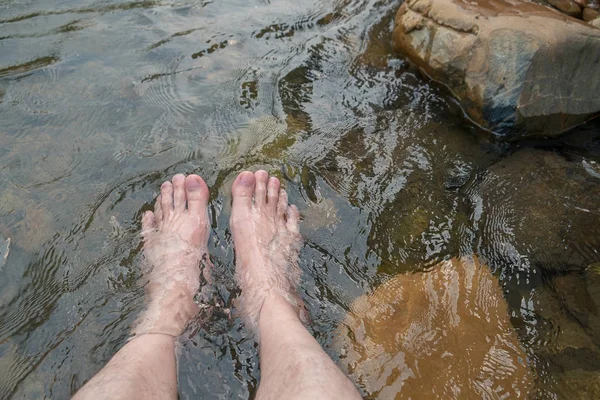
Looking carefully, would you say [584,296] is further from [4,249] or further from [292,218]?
[4,249]

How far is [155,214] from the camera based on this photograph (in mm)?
2752

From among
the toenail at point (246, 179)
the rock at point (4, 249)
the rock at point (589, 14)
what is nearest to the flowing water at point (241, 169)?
the rock at point (4, 249)

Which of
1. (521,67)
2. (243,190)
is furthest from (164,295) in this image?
(521,67)

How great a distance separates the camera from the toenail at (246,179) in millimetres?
2871

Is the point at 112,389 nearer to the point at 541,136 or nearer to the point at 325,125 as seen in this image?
the point at 325,125

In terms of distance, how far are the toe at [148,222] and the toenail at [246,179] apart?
569mm

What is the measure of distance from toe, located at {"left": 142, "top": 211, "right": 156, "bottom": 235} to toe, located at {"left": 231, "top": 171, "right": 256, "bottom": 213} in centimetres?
48

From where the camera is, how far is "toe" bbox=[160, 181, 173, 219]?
276cm

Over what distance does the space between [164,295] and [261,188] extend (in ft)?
3.08

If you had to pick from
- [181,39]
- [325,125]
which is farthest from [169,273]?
[181,39]

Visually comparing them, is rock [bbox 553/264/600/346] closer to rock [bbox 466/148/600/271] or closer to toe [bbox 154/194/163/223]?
rock [bbox 466/148/600/271]

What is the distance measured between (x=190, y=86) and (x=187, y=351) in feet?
6.51

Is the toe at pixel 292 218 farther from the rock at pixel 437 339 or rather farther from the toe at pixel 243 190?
the rock at pixel 437 339

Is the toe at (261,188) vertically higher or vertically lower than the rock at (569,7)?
lower
